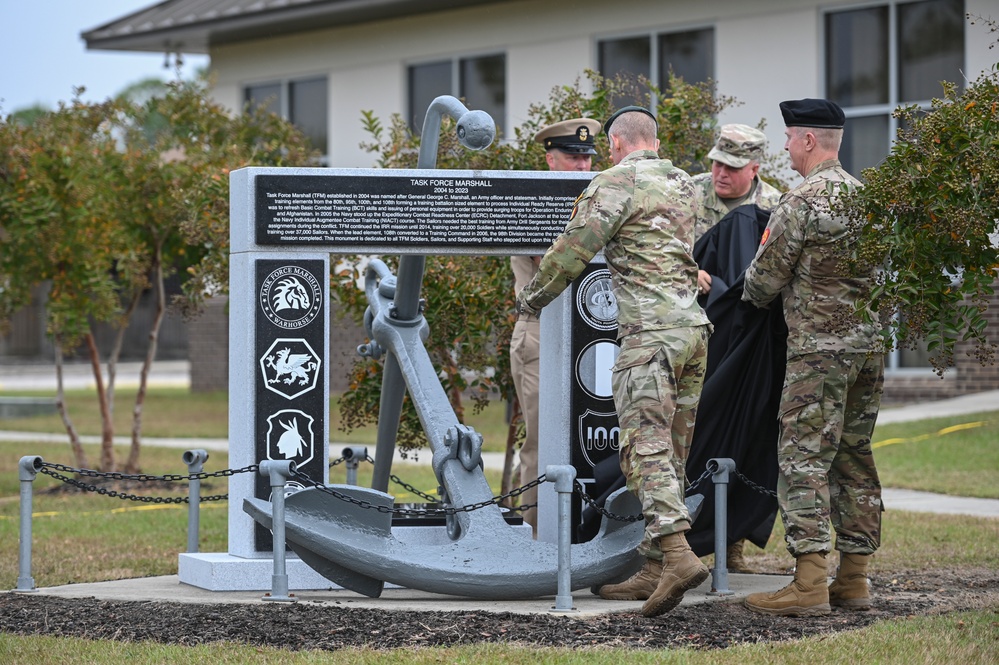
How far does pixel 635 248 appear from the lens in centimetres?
646

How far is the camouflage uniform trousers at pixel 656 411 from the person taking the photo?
620 cm

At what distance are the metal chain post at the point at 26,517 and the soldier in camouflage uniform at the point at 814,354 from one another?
3.57m

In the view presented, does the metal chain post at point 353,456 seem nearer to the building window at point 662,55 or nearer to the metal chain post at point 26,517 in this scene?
the metal chain post at point 26,517

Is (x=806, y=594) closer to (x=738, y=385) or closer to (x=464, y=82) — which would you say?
(x=738, y=385)

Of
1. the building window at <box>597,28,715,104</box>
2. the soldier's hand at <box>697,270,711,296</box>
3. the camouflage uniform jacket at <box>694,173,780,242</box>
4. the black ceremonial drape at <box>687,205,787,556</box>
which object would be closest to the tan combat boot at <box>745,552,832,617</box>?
the black ceremonial drape at <box>687,205,787,556</box>

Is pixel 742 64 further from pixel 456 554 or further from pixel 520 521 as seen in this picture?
pixel 456 554

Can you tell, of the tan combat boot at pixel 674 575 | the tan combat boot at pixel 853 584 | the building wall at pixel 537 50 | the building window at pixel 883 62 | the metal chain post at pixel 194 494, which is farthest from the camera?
the building wall at pixel 537 50

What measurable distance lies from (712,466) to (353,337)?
15.4m

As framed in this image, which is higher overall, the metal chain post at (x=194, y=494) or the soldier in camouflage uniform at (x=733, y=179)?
the soldier in camouflage uniform at (x=733, y=179)

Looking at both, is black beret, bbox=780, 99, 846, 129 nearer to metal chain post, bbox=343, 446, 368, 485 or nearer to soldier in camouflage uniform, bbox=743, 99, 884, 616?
soldier in camouflage uniform, bbox=743, 99, 884, 616

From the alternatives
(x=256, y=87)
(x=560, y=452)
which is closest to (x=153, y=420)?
(x=256, y=87)


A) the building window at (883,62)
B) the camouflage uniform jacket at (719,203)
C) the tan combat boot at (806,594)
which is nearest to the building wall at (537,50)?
the building window at (883,62)

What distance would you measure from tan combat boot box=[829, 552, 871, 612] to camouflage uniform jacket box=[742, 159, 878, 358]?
3.30 ft

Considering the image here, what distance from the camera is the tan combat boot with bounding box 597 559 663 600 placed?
6691 millimetres
